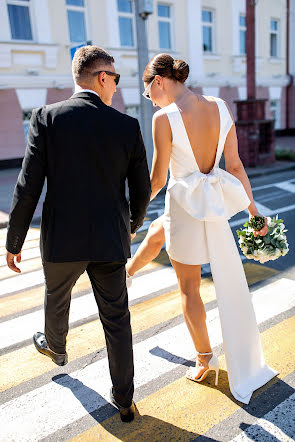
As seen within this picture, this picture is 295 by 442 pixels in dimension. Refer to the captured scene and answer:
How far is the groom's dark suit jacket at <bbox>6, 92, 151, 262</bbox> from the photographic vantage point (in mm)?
2117

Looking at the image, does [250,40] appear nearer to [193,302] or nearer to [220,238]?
[220,238]

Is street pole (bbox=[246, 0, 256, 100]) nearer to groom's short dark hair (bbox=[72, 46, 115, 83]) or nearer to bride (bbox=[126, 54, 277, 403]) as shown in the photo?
bride (bbox=[126, 54, 277, 403])

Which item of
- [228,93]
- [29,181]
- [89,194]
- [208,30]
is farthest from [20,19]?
[89,194]

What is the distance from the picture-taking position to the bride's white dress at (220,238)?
250 centimetres

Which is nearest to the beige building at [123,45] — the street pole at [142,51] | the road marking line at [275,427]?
the street pole at [142,51]

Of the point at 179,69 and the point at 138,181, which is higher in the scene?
the point at 179,69

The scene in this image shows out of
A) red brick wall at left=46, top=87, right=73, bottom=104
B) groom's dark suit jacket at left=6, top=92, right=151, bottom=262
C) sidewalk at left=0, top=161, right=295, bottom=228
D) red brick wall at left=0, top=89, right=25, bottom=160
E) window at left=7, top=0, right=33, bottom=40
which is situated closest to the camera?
groom's dark suit jacket at left=6, top=92, right=151, bottom=262

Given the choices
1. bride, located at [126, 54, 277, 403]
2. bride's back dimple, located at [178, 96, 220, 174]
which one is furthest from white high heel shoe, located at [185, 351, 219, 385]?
bride's back dimple, located at [178, 96, 220, 174]

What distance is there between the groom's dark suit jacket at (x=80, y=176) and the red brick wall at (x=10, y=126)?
12.7m

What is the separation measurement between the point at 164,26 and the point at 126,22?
216 centimetres

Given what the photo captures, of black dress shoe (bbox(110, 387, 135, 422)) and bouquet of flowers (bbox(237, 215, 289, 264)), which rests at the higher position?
bouquet of flowers (bbox(237, 215, 289, 264))

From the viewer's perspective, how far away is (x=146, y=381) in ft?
9.37

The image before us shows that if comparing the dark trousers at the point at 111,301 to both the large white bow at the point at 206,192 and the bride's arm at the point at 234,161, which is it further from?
the bride's arm at the point at 234,161

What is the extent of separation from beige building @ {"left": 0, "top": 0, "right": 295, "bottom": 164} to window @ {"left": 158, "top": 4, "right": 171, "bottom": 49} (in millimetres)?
37
